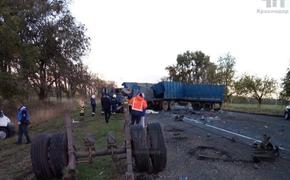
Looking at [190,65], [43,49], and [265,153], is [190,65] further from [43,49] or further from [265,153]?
[265,153]

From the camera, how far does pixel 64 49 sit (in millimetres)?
43406

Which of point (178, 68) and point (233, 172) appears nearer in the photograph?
point (233, 172)

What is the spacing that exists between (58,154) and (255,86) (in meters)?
73.5

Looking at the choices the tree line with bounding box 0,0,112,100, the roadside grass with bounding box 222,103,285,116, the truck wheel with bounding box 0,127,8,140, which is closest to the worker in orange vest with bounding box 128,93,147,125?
the truck wheel with bounding box 0,127,8,140

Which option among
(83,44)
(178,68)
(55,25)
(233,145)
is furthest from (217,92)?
(178,68)

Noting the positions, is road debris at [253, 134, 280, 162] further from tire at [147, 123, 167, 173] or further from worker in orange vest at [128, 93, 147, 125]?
worker in orange vest at [128, 93, 147, 125]

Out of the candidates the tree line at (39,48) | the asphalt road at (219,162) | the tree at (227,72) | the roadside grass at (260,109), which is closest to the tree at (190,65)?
the tree at (227,72)

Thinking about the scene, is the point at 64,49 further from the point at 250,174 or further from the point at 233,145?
the point at 250,174

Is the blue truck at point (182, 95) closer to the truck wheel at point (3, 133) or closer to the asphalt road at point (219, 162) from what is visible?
the truck wheel at point (3, 133)

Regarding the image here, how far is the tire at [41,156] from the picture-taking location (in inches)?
348

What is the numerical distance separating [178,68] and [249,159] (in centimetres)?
8901

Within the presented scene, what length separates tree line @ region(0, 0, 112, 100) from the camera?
94.5 feet

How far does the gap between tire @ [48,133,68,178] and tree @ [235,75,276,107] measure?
71463 mm

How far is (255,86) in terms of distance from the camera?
258 feet
